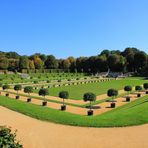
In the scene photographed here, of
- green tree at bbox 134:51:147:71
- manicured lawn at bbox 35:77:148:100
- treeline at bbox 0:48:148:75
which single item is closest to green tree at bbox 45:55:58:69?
treeline at bbox 0:48:148:75

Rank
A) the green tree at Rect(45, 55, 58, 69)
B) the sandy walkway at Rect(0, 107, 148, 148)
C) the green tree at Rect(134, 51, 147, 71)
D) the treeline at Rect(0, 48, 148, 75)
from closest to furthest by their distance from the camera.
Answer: the sandy walkway at Rect(0, 107, 148, 148) < the treeline at Rect(0, 48, 148, 75) < the green tree at Rect(134, 51, 147, 71) < the green tree at Rect(45, 55, 58, 69)

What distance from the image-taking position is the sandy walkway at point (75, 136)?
1203 centimetres

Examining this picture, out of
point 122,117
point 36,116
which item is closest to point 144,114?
point 122,117

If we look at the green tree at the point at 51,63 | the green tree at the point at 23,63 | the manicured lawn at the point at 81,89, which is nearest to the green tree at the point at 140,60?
the green tree at the point at 51,63

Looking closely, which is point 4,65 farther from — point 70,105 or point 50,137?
point 50,137

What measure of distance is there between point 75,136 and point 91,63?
294 ft

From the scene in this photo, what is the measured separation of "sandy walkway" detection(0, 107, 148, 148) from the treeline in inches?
2836

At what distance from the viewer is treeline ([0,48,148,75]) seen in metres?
92.5

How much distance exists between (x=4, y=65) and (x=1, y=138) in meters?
81.8

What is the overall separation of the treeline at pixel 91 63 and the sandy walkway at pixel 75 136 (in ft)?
236

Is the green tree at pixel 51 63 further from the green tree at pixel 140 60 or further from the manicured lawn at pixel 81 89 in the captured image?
the manicured lawn at pixel 81 89

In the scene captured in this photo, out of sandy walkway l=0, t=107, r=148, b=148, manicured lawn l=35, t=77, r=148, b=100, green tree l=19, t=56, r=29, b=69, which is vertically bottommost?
sandy walkway l=0, t=107, r=148, b=148

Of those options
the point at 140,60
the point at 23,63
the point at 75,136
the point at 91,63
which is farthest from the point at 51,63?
the point at 75,136

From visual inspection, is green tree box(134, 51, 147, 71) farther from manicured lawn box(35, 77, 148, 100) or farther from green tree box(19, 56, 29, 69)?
manicured lawn box(35, 77, 148, 100)
